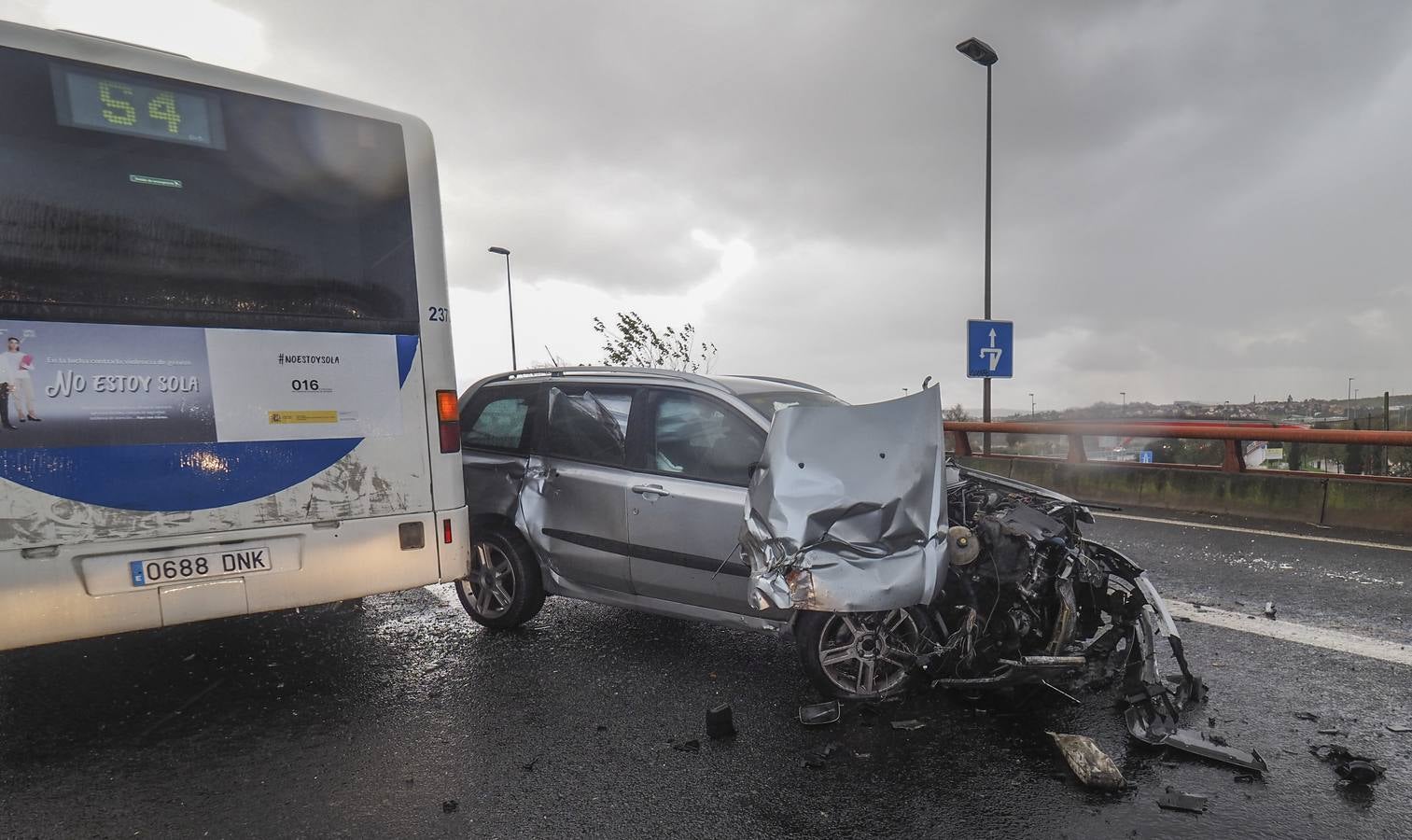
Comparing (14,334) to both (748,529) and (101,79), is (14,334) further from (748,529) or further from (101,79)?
(748,529)

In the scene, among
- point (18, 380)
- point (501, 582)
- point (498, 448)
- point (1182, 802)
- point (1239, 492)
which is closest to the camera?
point (1182, 802)

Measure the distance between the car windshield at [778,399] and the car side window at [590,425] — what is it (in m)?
0.79

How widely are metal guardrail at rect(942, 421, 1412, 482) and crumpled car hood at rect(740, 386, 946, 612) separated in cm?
493

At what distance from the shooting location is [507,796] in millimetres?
2848

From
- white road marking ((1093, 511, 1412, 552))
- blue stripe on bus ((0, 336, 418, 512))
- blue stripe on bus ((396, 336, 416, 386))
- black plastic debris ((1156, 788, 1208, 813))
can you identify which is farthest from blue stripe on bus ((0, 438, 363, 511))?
white road marking ((1093, 511, 1412, 552))

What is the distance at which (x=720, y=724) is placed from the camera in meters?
3.30

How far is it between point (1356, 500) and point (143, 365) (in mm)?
10299

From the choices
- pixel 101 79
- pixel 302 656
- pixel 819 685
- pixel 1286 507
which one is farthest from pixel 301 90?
pixel 1286 507

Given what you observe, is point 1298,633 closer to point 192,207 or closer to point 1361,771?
point 1361,771

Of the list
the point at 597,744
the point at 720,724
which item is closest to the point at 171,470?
the point at 597,744

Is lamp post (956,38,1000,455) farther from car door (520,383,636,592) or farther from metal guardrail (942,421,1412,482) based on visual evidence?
car door (520,383,636,592)

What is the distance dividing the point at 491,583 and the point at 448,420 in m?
1.24

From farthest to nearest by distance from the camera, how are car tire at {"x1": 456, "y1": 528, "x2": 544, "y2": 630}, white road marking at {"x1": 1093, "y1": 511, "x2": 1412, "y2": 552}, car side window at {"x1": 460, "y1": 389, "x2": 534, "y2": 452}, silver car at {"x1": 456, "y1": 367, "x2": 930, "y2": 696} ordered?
1. white road marking at {"x1": 1093, "y1": 511, "x2": 1412, "y2": 552}
2. car side window at {"x1": 460, "y1": 389, "x2": 534, "y2": 452}
3. car tire at {"x1": 456, "y1": 528, "x2": 544, "y2": 630}
4. silver car at {"x1": 456, "y1": 367, "x2": 930, "y2": 696}

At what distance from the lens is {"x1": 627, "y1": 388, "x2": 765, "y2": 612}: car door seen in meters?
3.94
